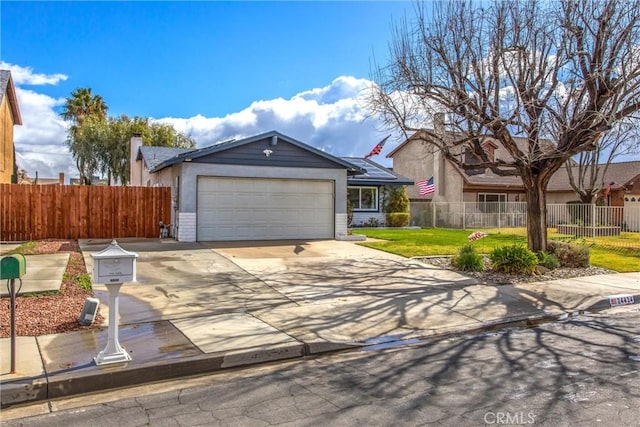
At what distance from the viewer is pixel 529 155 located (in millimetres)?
12750

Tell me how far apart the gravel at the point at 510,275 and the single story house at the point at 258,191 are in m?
5.91

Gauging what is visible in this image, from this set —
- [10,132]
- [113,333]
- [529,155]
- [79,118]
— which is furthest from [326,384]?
[79,118]

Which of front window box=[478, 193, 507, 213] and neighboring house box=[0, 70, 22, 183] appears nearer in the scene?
neighboring house box=[0, 70, 22, 183]

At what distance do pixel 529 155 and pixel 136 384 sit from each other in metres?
11.0

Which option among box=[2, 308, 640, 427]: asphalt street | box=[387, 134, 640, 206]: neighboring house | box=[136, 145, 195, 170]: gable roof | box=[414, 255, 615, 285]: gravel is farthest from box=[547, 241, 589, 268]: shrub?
box=[136, 145, 195, 170]: gable roof

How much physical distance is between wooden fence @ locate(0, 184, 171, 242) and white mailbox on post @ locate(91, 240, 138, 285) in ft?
46.5

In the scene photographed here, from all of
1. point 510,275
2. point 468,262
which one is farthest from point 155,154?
point 510,275

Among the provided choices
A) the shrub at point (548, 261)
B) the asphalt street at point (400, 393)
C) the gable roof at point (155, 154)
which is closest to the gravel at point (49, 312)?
the asphalt street at point (400, 393)

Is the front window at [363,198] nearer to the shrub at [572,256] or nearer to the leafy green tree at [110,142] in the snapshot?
the shrub at [572,256]

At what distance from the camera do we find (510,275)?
12.0m

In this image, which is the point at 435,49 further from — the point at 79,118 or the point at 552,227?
the point at 79,118

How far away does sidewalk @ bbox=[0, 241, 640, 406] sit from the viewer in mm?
5398

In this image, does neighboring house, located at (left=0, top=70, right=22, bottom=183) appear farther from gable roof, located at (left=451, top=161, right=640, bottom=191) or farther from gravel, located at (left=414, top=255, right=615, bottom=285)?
gable roof, located at (left=451, top=161, right=640, bottom=191)

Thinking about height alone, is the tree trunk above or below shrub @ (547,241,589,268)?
above
